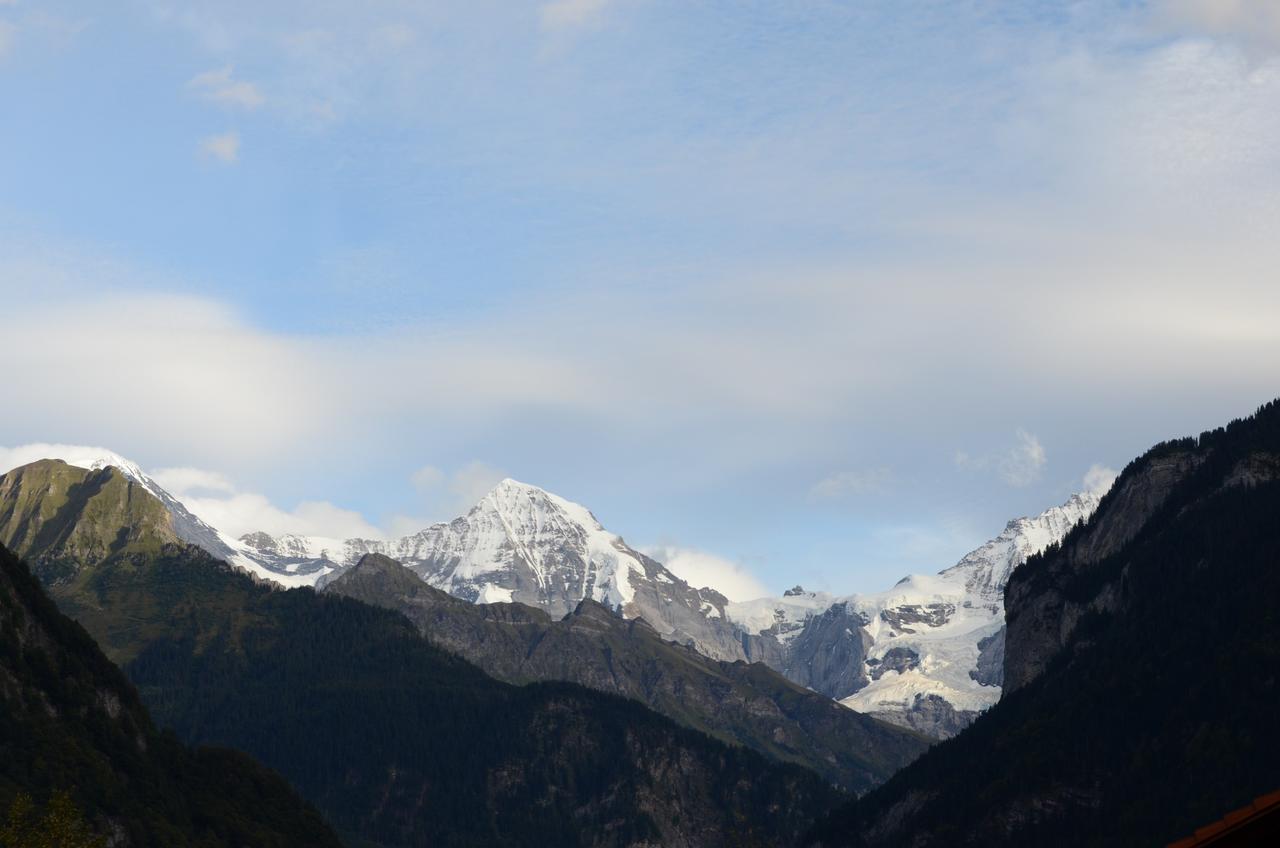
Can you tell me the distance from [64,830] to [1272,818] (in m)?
131

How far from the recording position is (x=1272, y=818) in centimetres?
3438

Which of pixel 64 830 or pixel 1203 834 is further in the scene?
pixel 64 830

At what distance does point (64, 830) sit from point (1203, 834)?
130 meters

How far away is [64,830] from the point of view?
471 feet

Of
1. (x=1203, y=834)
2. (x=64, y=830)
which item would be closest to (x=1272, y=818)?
(x=1203, y=834)

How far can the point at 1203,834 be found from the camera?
3422 cm

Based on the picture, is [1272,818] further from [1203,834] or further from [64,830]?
[64,830]

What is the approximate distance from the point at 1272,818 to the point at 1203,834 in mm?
1587

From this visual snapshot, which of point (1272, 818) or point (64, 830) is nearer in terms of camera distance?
point (1272, 818)
